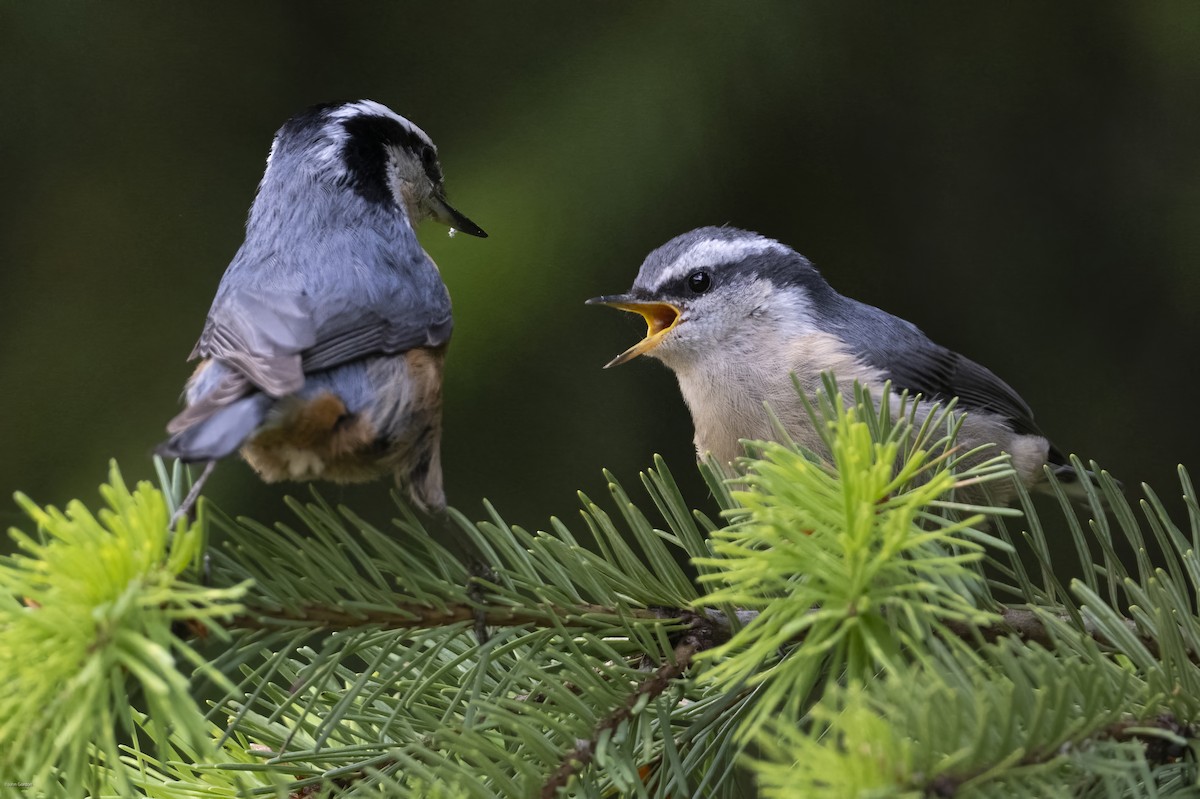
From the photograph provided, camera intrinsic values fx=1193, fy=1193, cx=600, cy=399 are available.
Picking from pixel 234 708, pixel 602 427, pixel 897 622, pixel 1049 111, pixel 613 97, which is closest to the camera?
pixel 897 622

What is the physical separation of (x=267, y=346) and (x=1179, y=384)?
6.67 ft

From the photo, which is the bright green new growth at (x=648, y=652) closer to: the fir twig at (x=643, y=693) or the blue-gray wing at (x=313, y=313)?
the fir twig at (x=643, y=693)

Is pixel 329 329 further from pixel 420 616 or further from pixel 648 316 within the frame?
pixel 648 316

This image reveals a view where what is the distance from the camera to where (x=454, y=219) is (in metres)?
2.15

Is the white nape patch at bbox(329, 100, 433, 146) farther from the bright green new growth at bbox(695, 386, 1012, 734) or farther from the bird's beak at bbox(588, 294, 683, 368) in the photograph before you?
the bright green new growth at bbox(695, 386, 1012, 734)

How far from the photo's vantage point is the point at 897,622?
836mm

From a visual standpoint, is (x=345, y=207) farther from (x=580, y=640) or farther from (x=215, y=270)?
(x=580, y=640)

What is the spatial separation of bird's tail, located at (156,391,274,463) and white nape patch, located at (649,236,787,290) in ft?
3.37

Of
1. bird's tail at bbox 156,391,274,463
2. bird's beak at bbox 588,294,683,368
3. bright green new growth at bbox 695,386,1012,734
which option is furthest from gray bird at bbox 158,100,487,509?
bright green new growth at bbox 695,386,1012,734

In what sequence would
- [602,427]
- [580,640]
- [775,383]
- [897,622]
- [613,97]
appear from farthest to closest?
[602,427] → [613,97] → [775,383] → [580,640] → [897,622]

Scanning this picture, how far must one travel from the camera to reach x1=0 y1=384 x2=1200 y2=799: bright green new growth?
74 centimetres

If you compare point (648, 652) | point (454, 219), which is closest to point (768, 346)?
point (454, 219)

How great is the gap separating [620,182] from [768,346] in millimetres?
480

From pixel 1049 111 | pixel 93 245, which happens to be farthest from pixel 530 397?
pixel 1049 111
